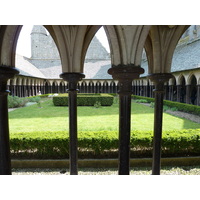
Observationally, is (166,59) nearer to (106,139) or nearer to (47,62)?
(106,139)

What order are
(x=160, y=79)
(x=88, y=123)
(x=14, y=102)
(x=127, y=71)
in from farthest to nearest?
(x=14, y=102) → (x=88, y=123) → (x=160, y=79) → (x=127, y=71)

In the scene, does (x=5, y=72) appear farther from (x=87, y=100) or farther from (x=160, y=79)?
(x=87, y=100)

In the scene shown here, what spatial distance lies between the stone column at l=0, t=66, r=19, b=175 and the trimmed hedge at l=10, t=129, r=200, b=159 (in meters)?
2.52

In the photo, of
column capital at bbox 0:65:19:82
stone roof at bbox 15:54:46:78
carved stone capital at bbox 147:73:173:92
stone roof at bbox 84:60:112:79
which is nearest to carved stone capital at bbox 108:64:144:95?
carved stone capital at bbox 147:73:173:92

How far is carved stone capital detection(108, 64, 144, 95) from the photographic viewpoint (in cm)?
256

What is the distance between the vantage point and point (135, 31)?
256cm

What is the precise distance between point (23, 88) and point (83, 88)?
11953mm

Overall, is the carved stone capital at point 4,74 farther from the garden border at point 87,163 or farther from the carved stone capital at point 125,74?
the garden border at point 87,163

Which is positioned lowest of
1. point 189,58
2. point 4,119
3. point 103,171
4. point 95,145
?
point 103,171

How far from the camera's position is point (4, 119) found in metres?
2.58

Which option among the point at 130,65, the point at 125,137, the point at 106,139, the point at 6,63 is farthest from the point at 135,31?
the point at 106,139

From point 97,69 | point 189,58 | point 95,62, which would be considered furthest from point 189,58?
point 95,62

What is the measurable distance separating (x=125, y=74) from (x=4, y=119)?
6.46 ft

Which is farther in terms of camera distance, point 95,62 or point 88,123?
point 95,62
